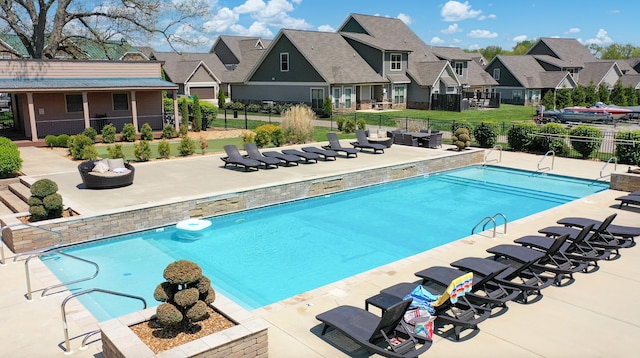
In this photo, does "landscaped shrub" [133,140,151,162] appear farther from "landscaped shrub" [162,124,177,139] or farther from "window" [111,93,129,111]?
"window" [111,93,129,111]

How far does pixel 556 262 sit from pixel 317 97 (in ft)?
113

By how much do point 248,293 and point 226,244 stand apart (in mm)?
2576

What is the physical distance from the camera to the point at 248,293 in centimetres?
907

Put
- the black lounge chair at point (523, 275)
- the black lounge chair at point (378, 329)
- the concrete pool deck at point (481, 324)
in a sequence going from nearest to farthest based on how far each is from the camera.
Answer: the black lounge chair at point (378, 329), the concrete pool deck at point (481, 324), the black lounge chair at point (523, 275)

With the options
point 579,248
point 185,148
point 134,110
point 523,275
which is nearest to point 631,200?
point 579,248

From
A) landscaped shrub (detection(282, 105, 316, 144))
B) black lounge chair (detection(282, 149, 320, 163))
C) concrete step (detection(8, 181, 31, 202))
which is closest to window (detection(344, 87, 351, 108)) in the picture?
landscaped shrub (detection(282, 105, 316, 144))

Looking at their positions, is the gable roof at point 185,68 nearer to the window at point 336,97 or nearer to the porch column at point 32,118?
the window at point 336,97

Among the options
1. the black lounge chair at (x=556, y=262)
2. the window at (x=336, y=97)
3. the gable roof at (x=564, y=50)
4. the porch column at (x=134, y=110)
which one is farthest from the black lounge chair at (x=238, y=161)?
the gable roof at (x=564, y=50)

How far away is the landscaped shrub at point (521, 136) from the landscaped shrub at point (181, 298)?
1972 centimetres

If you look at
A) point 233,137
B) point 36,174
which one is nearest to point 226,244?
point 36,174

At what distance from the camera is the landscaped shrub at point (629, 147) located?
18297 millimetres

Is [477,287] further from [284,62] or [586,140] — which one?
[284,62]

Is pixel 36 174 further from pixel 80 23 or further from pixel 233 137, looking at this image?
pixel 80 23

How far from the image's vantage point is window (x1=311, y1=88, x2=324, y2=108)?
40.9 meters
